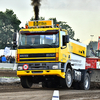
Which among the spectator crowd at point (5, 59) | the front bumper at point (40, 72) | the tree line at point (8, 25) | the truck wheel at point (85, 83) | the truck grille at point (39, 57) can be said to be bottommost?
the truck wheel at point (85, 83)

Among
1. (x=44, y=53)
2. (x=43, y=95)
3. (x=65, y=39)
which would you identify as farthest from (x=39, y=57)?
(x=43, y=95)

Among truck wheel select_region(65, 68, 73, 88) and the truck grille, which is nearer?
the truck grille

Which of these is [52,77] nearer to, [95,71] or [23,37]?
[23,37]

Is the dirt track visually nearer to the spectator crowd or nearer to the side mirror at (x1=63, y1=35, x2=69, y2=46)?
the side mirror at (x1=63, y1=35, x2=69, y2=46)

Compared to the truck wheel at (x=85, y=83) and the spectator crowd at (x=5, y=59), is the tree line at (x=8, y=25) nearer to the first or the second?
the spectator crowd at (x=5, y=59)

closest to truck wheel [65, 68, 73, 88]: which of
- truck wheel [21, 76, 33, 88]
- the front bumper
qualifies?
the front bumper

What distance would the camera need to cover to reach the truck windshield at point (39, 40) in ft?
49.1

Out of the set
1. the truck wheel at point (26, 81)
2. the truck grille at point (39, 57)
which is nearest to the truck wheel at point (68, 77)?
the truck grille at point (39, 57)

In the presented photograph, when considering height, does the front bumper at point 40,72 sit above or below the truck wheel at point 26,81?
above

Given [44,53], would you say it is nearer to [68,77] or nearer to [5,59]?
[68,77]

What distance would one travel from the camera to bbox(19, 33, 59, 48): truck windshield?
1498 centimetres

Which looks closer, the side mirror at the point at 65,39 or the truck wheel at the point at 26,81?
the side mirror at the point at 65,39

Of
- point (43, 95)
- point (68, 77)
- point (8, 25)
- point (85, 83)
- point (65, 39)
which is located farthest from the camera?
point (8, 25)

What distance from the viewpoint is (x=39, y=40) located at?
49.7 feet
